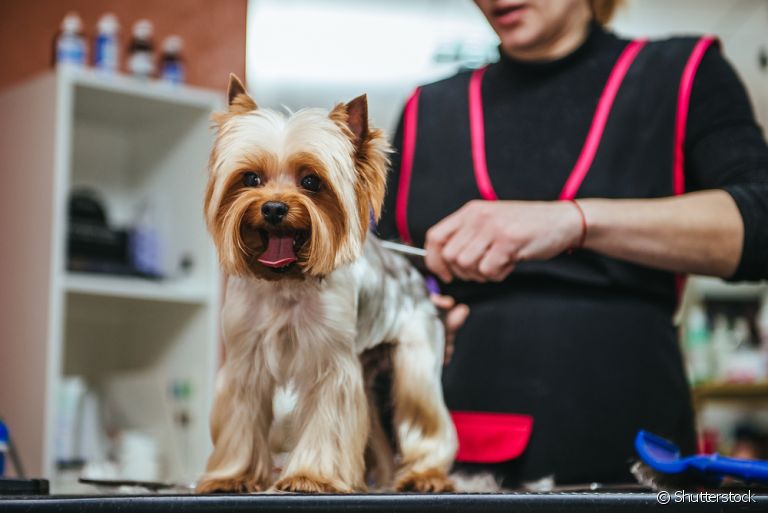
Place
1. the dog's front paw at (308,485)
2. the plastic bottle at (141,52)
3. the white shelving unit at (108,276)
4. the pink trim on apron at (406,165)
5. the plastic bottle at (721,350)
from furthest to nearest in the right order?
the plastic bottle at (721,350), the plastic bottle at (141,52), the white shelving unit at (108,276), the pink trim on apron at (406,165), the dog's front paw at (308,485)

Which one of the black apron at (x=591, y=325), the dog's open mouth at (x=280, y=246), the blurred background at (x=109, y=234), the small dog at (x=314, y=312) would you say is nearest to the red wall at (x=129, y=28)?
the blurred background at (x=109, y=234)

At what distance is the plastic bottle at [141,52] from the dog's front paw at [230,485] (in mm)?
2027

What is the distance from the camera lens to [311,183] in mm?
898

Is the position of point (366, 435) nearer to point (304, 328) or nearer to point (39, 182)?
point (304, 328)

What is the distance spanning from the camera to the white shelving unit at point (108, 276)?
8.28ft

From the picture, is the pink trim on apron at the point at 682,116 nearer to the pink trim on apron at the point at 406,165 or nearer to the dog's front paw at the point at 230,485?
the pink trim on apron at the point at 406,165

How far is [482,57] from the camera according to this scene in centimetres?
500

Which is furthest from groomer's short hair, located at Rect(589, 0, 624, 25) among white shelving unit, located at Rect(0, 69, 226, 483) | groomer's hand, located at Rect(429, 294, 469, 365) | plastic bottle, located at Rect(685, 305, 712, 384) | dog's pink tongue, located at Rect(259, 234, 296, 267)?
plastic bottle, located at Rect(685, 305, 712, 384)

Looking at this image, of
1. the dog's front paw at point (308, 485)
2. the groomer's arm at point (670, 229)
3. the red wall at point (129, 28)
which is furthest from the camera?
the red wall at point (129, 28)

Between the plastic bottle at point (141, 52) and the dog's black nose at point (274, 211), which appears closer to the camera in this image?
the dog's black nose at point (274, 211)

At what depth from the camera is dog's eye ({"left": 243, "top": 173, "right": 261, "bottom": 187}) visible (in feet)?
2.93

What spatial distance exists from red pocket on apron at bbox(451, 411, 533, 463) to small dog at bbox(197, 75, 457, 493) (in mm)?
241

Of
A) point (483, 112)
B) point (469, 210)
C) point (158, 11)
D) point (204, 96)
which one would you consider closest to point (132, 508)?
point (469, 210)

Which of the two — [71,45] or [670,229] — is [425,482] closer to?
[670,229]
